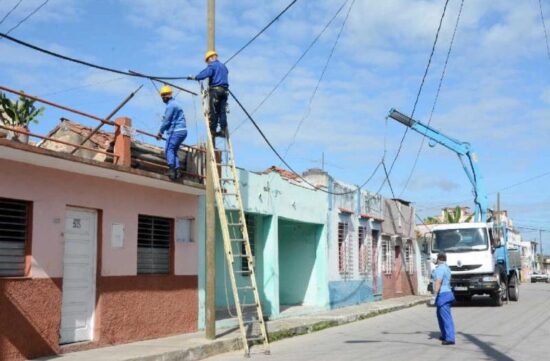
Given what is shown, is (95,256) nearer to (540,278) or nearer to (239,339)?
(239,339)

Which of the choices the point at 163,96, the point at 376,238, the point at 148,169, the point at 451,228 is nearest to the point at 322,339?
the point at 148,169

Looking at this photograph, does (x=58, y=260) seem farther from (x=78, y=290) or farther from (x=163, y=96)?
(x=163, y=96)

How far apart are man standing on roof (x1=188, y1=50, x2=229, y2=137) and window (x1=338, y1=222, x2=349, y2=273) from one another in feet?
32.9

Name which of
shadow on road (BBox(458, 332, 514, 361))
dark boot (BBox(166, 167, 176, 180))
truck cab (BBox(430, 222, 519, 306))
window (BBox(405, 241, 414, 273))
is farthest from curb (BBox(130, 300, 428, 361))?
window (BBox(405, 241, 414, 273))

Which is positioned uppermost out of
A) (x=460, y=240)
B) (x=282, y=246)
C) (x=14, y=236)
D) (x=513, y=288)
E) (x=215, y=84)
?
(x=215, y=84)

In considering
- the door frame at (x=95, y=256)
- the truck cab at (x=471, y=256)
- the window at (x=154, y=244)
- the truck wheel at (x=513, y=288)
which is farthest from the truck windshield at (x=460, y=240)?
the door frame at (x=95, y=256)

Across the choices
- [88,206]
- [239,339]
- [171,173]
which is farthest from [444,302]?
[88,206]

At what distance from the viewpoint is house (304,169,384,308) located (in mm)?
20734

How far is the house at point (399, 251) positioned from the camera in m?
26.8

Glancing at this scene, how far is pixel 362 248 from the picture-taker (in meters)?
23.8

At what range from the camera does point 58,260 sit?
10.3 meters

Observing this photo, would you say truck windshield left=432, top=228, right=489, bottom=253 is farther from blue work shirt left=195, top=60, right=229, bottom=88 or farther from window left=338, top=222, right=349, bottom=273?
blue work shirt left=195, top=60, right=229, bottom=88

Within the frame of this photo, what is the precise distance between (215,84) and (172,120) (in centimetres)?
110

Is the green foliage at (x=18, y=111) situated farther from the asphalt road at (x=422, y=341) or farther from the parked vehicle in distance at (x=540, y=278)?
the parked vehicle in distance at (x=540, y=278)
